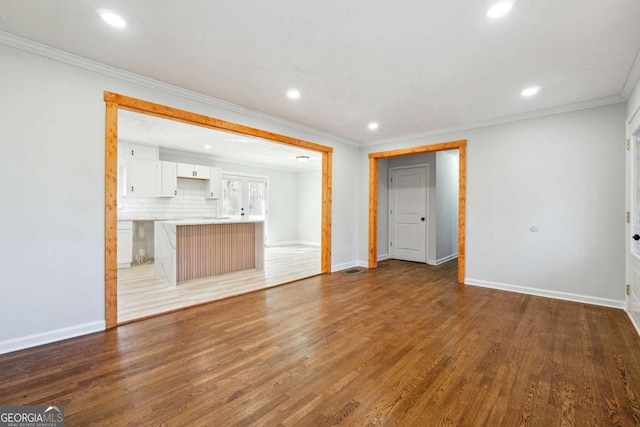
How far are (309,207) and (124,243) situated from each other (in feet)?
18.1

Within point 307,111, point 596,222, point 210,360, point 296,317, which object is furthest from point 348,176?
point 210,360

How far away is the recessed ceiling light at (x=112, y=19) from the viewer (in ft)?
6.90

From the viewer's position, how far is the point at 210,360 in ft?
7.52

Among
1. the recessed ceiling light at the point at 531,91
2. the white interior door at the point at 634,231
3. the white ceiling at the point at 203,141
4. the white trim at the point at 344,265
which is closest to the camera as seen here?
the white interior door at the point at 634,231

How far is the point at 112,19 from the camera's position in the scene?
7.15 feet

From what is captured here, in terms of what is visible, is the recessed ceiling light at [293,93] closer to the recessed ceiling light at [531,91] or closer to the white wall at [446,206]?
the recessed ceiling light at [531,91]

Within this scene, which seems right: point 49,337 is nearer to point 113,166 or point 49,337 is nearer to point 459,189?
point 113,166

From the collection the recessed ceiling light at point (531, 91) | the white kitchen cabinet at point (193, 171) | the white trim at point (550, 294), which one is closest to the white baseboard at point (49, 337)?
the white kitchen cabinet at point (193, 171)

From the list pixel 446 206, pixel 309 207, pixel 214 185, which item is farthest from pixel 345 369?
pixel 309 207

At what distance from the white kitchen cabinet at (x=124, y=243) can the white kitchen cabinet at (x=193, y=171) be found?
1.59 m

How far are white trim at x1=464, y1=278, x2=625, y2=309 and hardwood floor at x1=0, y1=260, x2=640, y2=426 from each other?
293 mm

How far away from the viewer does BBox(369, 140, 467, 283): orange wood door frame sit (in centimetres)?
477

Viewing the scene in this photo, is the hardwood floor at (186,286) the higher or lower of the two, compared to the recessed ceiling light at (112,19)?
lower

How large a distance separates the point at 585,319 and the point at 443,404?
2.60m
